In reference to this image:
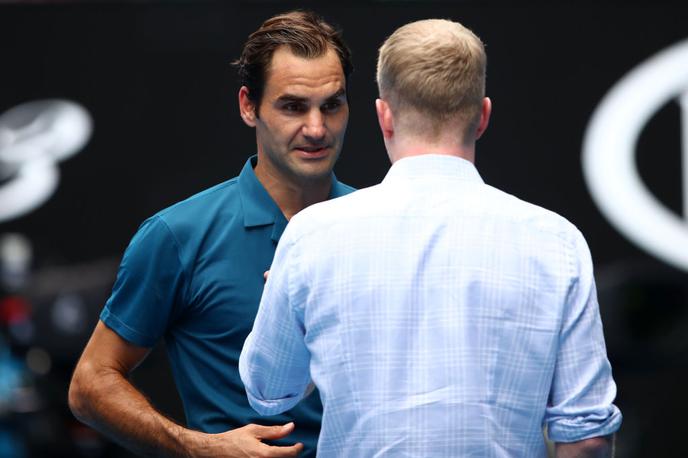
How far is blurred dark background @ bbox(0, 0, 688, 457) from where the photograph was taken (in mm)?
4992

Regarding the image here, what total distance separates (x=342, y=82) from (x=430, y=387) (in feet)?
2.60

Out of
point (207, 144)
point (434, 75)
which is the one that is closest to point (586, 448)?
point (434, 75)

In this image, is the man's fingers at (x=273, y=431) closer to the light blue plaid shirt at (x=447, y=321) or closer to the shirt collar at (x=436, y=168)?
the light blue plaid shirt at (x=447, y=321)

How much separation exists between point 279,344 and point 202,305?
1.50 feet

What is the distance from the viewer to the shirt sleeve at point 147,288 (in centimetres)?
211

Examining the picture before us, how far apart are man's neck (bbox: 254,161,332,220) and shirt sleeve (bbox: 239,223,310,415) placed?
21.2 inches

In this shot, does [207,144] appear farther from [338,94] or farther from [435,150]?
[435,150]

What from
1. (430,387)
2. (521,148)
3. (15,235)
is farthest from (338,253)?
(15,235)

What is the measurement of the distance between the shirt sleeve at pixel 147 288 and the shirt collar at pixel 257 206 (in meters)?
0.16

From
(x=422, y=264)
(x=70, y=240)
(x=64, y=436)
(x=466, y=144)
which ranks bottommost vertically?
(x=64, y=436)

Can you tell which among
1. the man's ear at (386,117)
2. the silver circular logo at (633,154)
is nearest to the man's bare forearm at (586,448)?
the man's ear at (386,117)

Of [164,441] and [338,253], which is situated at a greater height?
[338,253]

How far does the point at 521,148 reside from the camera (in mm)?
4953

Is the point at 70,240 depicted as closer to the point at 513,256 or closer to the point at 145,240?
the point at 145,240
